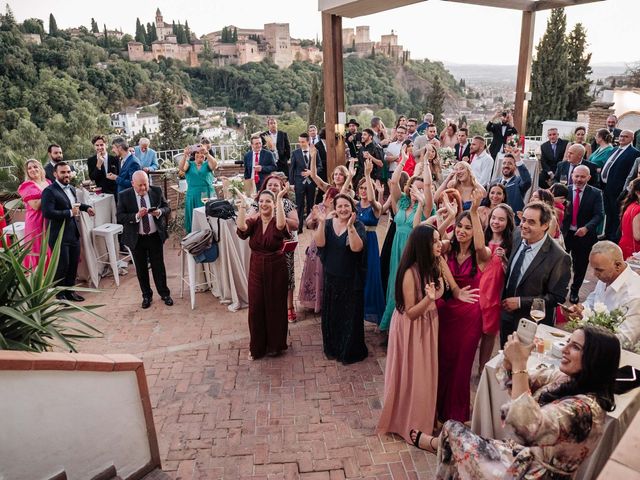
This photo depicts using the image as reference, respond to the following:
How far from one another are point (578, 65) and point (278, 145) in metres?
24.1

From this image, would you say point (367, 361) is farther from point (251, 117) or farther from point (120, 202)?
point (251, 117)

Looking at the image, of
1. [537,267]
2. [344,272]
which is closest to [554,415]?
[537,267]

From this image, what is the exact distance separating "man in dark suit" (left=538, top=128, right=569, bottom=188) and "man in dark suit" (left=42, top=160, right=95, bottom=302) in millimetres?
7025

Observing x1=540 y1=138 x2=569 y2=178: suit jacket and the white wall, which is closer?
the white wall

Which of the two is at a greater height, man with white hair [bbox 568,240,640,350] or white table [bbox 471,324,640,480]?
man with white hair [bbox 568,240,640,350]

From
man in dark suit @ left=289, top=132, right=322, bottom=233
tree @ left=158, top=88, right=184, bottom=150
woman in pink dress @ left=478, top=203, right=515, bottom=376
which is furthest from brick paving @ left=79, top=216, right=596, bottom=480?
tree @ left=158, top=88, right=184, bottom=150

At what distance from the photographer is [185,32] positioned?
265ft

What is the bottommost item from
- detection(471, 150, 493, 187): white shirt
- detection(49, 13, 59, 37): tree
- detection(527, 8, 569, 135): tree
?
detection(471, 150, 493, 187): white shirt

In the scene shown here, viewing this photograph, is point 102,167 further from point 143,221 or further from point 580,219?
point 580,219

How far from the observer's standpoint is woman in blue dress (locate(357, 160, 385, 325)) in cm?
481

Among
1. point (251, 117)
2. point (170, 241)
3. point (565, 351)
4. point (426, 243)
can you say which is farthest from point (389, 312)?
point (251, 117)

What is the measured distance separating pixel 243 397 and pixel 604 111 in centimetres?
1285

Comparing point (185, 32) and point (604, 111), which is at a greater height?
point (185, 32)

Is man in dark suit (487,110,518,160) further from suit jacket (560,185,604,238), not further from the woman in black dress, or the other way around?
the woman in black dress
